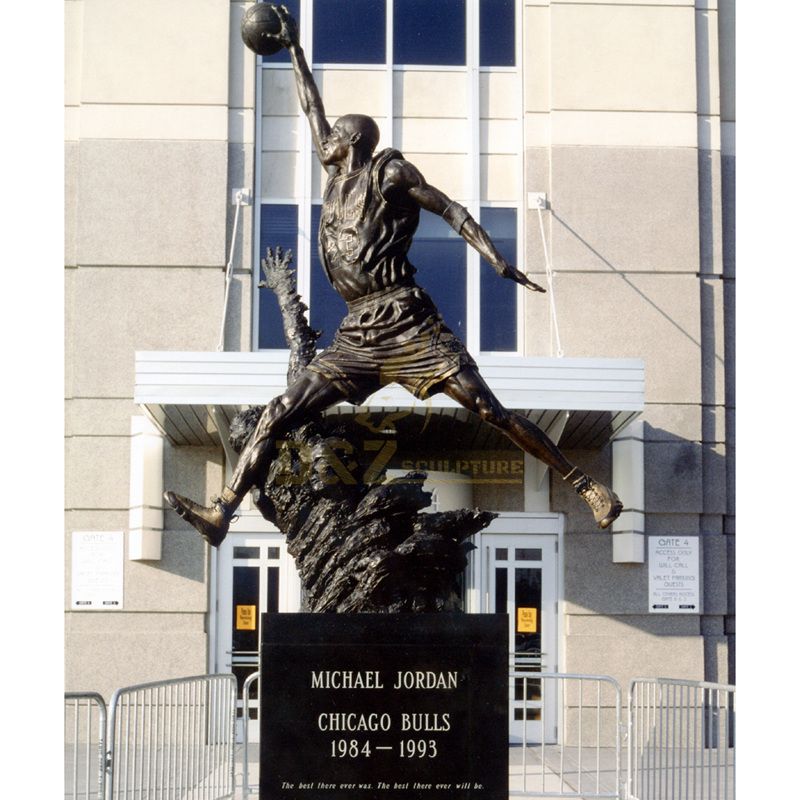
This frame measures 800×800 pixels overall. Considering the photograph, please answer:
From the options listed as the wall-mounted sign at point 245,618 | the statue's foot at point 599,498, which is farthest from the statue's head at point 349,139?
the wall-mounted sign at point 245,618

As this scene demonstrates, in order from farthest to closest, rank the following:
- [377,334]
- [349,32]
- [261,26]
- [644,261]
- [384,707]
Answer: [349,32]
[644,261]
[261,26]
[377,334]
[384,707]

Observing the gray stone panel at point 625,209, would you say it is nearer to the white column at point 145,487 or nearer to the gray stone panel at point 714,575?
the gray stone panel at point 714,575

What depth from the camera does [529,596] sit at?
46.4 ft

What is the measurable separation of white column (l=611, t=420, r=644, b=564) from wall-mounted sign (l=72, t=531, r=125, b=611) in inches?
220

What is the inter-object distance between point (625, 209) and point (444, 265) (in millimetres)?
2175

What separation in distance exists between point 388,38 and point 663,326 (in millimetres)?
4652

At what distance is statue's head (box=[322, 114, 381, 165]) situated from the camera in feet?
23.2

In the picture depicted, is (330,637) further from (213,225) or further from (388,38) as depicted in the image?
(388,38)

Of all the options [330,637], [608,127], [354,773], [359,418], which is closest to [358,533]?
[330,637]

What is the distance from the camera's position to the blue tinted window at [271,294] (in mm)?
14305

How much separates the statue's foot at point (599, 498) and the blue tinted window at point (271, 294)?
26.4 feet

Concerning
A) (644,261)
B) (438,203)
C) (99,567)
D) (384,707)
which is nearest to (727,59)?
(644,261)

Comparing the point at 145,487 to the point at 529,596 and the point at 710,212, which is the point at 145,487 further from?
the point at 710,212

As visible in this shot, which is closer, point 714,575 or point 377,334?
point 377,334
